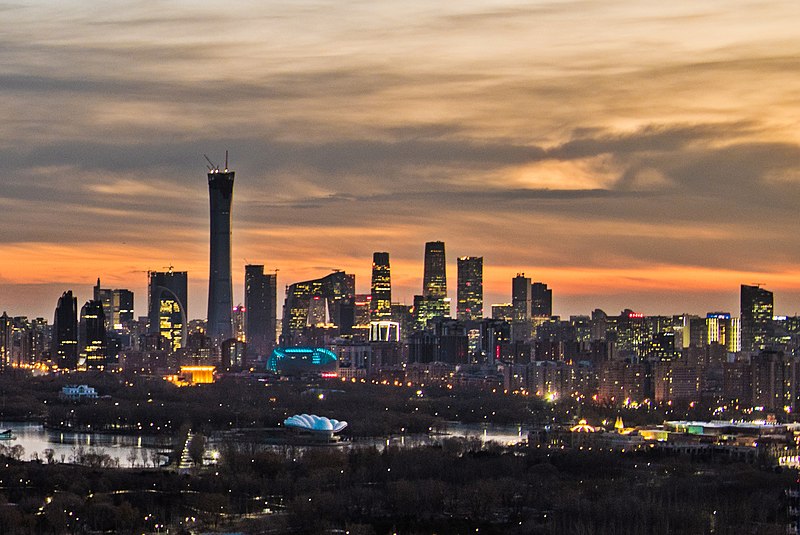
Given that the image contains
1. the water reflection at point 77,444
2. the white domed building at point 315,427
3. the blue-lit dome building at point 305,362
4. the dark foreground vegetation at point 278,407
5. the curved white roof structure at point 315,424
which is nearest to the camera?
the water reflection at point 77,444

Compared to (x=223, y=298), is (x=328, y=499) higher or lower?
lower

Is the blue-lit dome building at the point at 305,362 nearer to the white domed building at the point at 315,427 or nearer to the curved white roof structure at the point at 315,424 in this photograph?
the curved white roof structure at the point at 315,424

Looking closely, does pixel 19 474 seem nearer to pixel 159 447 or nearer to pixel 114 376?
pixel 159 447

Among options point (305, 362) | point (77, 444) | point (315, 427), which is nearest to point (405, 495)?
point (77, 444)

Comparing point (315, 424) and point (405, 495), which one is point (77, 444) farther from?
Result: point (405, 495)

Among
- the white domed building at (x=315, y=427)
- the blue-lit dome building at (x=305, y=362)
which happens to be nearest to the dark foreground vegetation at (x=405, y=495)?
the white domed building at (x=315, y=427)

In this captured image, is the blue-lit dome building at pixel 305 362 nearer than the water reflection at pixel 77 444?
No

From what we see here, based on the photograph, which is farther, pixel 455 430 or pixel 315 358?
pixel 315 358

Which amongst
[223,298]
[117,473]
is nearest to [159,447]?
[117,473]
